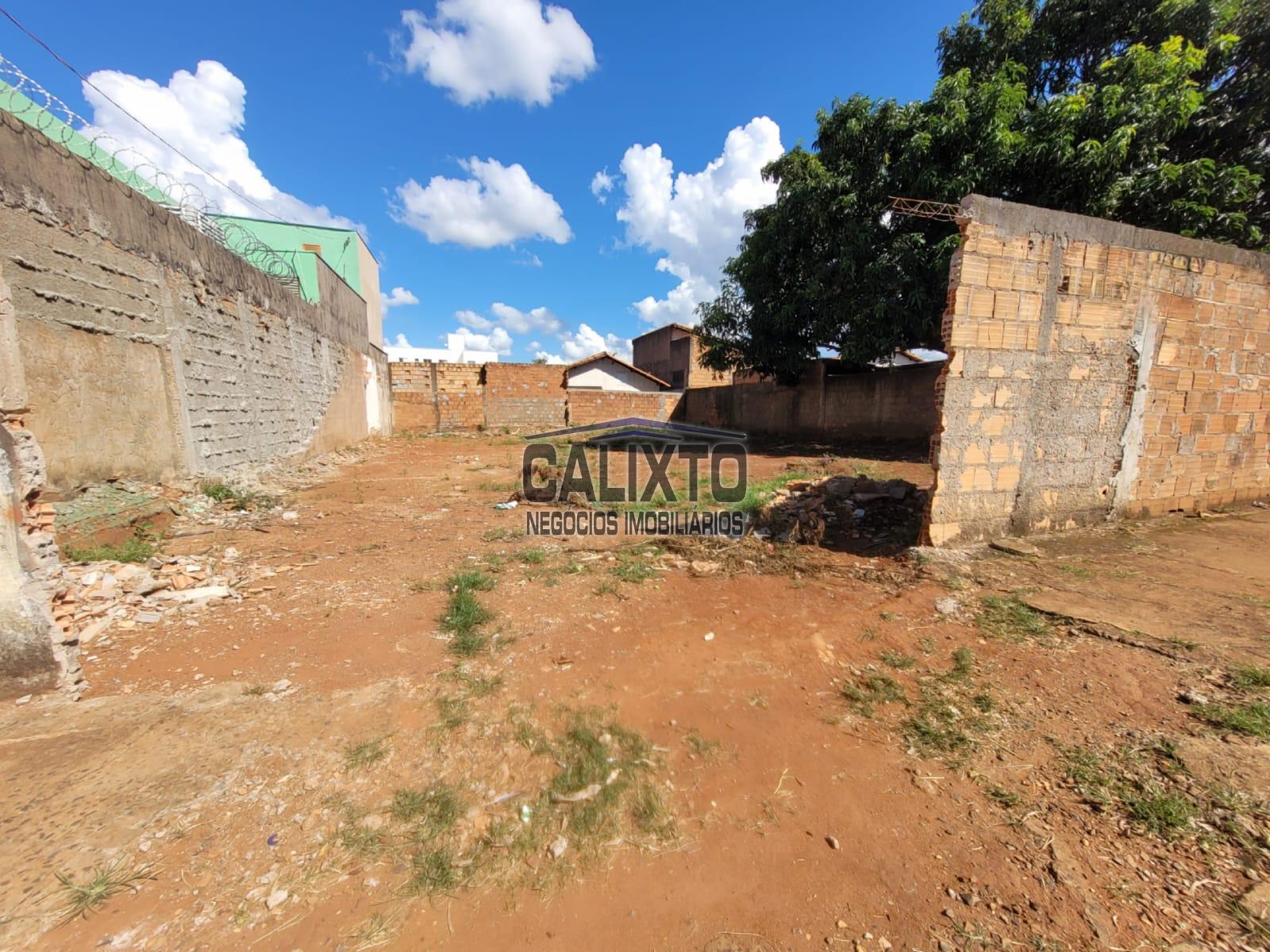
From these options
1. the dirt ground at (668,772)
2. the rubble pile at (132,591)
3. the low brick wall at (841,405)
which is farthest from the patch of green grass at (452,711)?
the low brick wall at (841,405)

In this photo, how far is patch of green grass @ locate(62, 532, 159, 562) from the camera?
3.42m

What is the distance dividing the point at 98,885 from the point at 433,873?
963mm

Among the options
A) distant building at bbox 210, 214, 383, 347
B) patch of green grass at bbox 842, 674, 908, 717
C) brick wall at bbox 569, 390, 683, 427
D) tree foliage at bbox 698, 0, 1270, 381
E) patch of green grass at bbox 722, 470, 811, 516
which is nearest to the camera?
patch of green grass at bbox 842, 674, 908, 717

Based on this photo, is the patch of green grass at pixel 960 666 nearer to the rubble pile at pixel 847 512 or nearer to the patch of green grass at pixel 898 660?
the patch of green grass at pixel 898 660

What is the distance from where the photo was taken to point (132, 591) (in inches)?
124

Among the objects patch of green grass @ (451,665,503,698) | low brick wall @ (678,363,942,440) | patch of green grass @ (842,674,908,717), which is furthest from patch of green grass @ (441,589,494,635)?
low brick wall @ (678,363,942,440)

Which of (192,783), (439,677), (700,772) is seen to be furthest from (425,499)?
(700,772)

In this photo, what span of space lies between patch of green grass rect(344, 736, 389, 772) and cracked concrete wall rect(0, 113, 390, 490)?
230 cm

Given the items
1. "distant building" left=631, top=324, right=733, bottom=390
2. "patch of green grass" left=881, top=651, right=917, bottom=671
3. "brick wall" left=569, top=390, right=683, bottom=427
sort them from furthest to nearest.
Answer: "distant building" left=631, top=324, right=733, bottom=390 < "brick wall" left=569, top=390, right=683, bottom=427 < "patch of green grass" left=881, top=651, right=917, bottom=671

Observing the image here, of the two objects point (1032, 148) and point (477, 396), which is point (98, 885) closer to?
point (1032, 148)

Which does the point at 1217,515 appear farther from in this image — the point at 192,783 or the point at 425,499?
the point at 425,499

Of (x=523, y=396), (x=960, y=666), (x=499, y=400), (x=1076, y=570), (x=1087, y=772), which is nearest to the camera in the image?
(x=1087, y=772)

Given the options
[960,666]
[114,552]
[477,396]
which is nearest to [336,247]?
[477,396]

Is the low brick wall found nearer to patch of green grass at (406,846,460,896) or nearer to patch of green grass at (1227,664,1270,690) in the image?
patch of green grass at (1227,664,1270,690)
